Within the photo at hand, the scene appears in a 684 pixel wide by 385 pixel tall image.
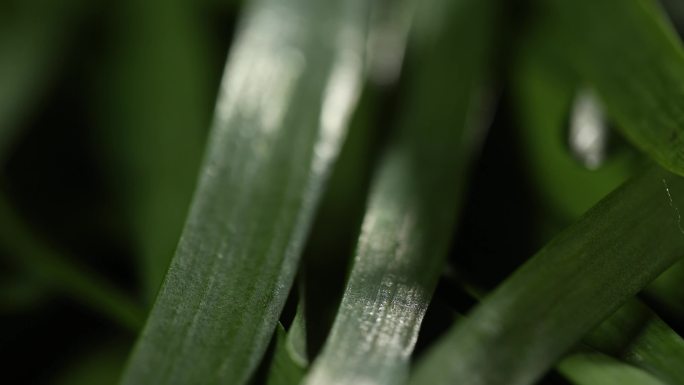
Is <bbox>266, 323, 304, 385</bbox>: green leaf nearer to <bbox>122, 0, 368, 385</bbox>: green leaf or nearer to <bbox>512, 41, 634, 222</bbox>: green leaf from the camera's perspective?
<bbox>122, 0, 368, 385</bbox>: green leaf

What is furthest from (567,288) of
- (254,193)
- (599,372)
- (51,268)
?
(51,268)

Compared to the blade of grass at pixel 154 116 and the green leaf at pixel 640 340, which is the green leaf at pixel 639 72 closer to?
the green leaf at pixel 640 340

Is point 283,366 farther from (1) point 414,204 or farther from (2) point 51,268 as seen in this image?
(2) point 51,268

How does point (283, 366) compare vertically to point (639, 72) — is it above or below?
below

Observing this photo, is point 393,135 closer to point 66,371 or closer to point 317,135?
point 317,135

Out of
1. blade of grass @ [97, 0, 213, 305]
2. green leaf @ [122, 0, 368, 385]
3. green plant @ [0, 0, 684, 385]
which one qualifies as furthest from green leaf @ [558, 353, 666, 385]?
blade of grass @ [97, 0, 213, 305]

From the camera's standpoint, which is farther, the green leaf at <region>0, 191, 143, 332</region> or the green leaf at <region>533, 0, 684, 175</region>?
the green leaf at <region>0, 191, 143, 332</region>
